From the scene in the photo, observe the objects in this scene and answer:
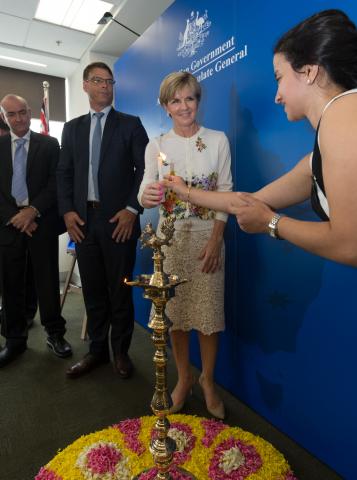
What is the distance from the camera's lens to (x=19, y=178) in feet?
8.16

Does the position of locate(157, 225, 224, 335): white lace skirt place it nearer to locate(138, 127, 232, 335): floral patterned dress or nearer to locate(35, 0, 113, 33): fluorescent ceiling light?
locate(138, 127, 232, 335): floral patterned dress

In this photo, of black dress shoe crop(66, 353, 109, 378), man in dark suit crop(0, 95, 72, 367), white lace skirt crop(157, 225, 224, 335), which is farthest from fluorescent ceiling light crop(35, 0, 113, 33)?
black dress shoe crop(66, 353, 109, 378)

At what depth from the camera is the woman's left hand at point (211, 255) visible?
5.46 feet

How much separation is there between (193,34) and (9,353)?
2544mm

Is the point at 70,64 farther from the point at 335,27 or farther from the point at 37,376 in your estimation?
the point at 335,27

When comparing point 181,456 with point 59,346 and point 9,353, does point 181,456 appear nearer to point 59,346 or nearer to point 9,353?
point 59,346

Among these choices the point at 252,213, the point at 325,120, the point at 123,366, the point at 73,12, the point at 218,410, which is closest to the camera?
the point at 325,120

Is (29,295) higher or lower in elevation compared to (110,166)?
lower

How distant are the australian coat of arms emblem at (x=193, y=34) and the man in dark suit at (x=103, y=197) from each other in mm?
530

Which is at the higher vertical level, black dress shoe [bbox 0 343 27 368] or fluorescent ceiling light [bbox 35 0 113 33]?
fluorescent ceiling light [bbox 35 0 113 33]

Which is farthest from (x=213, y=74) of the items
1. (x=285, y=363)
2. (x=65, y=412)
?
(x=65, y=412)

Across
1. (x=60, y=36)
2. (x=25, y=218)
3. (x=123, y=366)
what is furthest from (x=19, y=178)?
(x=60, y=36)

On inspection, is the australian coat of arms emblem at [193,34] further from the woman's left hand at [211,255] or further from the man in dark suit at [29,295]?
the man in dark suit at [29,295]

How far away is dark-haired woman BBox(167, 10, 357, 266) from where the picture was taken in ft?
2.50
